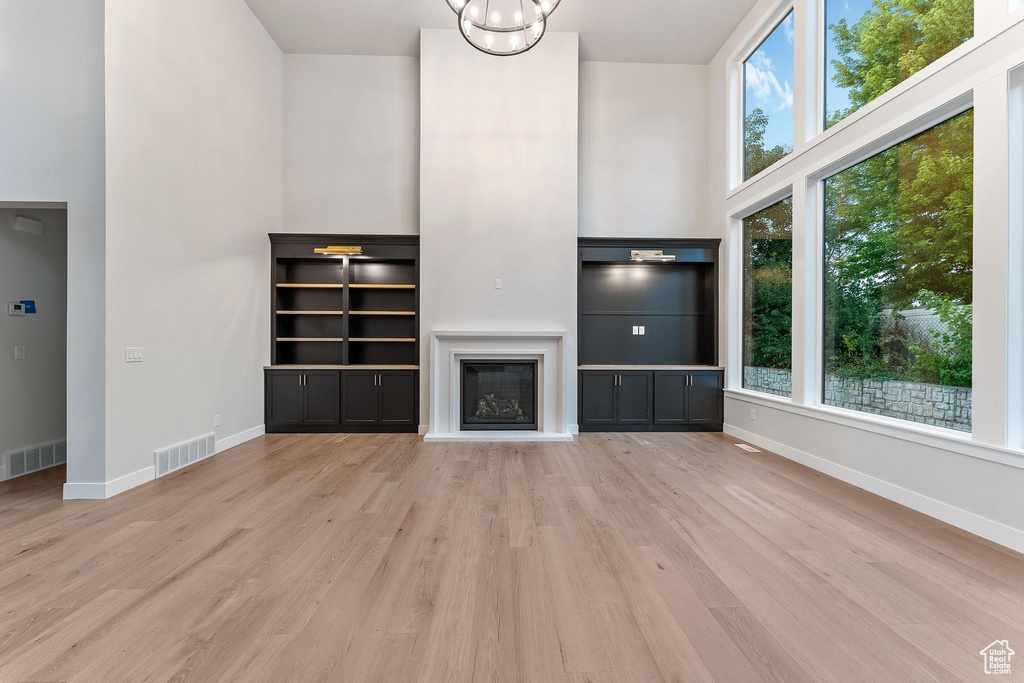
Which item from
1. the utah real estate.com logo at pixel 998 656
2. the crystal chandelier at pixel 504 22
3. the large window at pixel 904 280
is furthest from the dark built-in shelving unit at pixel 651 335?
the utah real estate.com logo at pixel 998 656

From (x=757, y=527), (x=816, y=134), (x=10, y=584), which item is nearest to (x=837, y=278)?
(x=816, y=134)

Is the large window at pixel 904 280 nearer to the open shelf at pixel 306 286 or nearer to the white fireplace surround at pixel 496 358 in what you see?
the white fireplace surround at pixel 496 358

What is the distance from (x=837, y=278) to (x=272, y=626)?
4.77 metres

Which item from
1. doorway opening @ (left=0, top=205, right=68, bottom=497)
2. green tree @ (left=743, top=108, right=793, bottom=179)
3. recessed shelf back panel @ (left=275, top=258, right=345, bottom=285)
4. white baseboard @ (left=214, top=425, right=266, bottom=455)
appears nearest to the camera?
doorway opening @ (left=0, top=205, right=68, bottom=497)

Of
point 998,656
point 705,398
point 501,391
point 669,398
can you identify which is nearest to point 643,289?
point 669,398

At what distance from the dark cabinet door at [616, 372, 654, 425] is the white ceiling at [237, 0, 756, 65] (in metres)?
4.26

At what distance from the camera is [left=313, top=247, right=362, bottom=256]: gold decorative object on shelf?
570cm

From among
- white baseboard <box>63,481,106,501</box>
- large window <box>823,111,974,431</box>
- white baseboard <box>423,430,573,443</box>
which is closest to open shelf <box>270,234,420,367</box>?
white baseboard <box>423,430,573,443</box>

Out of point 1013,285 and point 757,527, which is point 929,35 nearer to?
point 1013,285

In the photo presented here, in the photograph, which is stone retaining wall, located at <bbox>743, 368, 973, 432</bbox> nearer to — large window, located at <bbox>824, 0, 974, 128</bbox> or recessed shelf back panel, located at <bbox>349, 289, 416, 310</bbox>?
large window, located at <bbox>824, 0, 974, 128</bbox>

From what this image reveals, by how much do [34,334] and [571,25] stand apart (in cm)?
634

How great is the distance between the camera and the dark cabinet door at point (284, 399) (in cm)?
558

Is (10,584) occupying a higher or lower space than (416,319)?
lower

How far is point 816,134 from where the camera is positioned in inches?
167
